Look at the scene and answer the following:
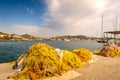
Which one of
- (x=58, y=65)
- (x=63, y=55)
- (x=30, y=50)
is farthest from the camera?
(x=63, y=55)

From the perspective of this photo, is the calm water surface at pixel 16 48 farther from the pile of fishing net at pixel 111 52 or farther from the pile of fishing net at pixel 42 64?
the pile of fishing net at pixel 42 64

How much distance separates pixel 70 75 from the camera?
8281mm

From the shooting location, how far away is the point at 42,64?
828cm

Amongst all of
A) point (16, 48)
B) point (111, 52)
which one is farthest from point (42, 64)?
point (16, 48)

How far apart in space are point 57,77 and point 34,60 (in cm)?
177

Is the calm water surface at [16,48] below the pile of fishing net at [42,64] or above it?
below

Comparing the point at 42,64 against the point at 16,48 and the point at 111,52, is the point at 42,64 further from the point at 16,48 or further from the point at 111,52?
the point at 16,48

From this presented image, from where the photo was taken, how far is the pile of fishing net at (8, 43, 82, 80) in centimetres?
784

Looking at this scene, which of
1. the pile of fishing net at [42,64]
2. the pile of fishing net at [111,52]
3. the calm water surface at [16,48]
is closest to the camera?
the pile of fishing net at [42,64]

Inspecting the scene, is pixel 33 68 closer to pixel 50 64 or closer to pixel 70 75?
pixel 50 64

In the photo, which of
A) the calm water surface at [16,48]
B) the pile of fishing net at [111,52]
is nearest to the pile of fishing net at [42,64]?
the pile of fishing net at [111,52]

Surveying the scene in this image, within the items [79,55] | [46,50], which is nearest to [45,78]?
[46,50]

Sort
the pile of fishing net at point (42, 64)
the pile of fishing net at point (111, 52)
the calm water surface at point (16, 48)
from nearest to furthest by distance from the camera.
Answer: the pile of fishing net at point (42, 64)
the pile of fishing net at point (111, 52)
the calm water surface at point (16, 48)

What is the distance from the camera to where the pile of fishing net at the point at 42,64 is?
25.7ft
